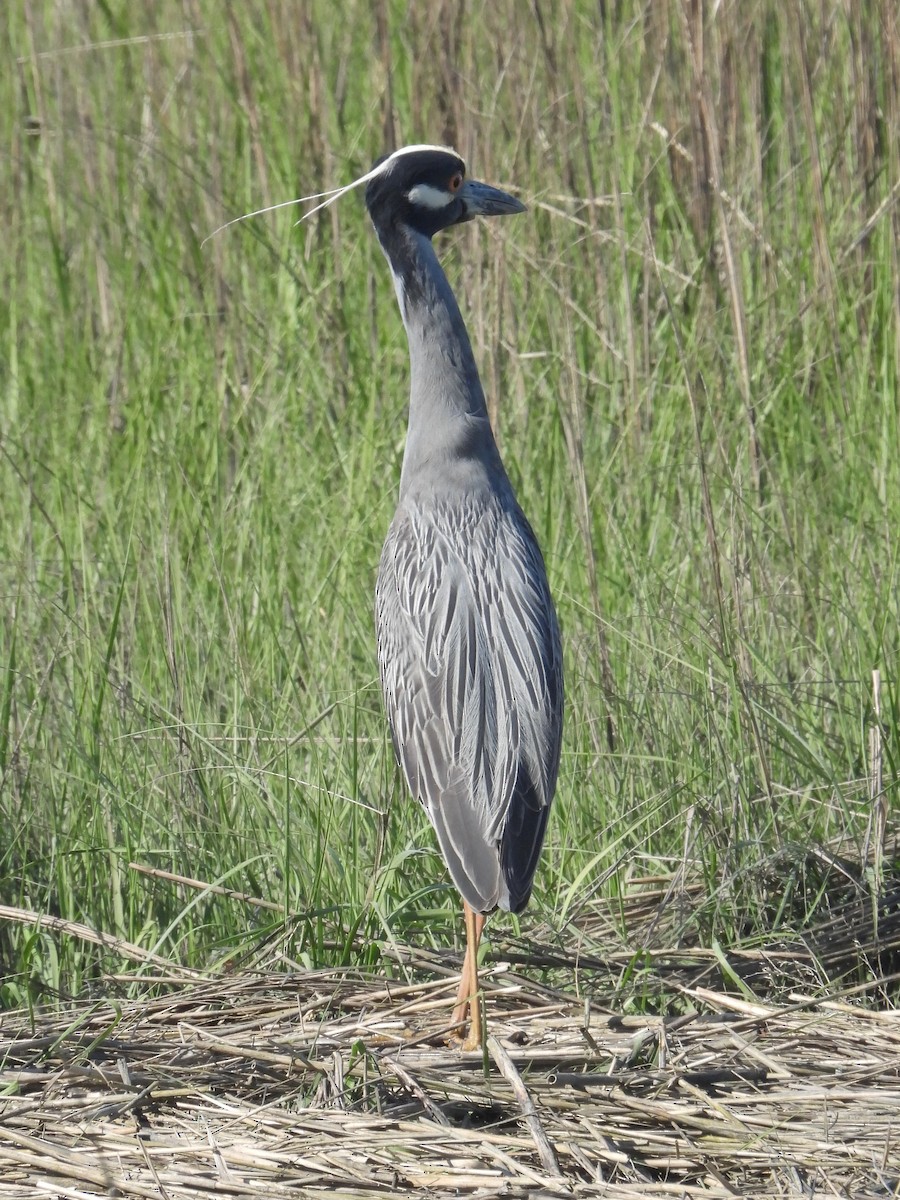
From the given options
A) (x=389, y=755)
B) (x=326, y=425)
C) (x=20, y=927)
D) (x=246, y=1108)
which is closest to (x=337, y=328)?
(x=326, y=425)

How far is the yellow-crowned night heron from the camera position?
3.29 m

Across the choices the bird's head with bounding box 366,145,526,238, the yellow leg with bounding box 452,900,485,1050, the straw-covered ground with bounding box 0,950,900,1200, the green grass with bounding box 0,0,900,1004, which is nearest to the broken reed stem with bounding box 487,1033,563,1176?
the straw-covered ground with bounding box 0,950,900,1200

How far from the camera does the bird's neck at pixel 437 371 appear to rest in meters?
3.87

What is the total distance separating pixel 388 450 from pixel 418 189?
168 cm

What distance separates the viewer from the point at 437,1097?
276cm

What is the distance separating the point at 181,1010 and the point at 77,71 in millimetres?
4707

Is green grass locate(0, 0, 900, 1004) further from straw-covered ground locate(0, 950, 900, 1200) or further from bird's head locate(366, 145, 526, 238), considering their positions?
bird's head locate(366, 145, 526, 238)

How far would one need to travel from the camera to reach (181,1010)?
3.22 m

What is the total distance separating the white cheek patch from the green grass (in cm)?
62

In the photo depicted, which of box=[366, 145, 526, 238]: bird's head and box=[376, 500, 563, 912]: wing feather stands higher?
box=[366, 145, 526, 238]: bird's head

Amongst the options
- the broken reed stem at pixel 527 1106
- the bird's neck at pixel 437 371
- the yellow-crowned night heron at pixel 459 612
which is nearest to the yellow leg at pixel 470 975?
the yellow-crowned night heron at pixel 459 612

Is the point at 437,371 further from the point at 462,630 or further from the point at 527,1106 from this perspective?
the point at 527,1106

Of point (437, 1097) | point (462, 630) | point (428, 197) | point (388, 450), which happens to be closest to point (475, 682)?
point (462, 630)

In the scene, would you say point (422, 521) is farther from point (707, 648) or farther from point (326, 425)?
point (326, 425)
